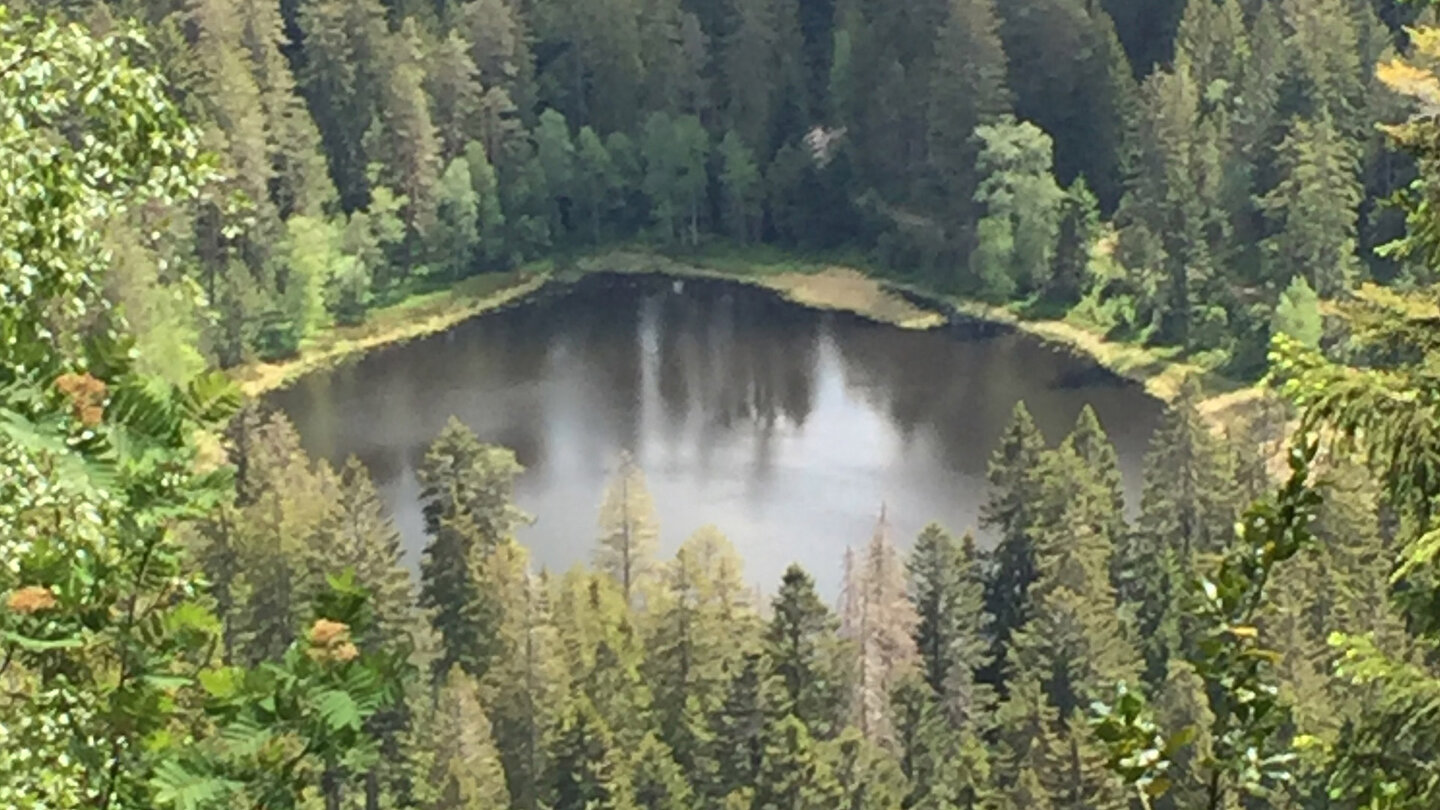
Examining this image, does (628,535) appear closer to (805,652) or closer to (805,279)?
(805,652)

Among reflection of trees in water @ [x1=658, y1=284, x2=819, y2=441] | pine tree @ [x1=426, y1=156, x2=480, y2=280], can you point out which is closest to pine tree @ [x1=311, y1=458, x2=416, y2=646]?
reflection of trees in water @ [x1=658, y1=284, x2=819, y2=441]

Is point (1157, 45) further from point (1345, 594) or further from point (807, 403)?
point (1345, 594)

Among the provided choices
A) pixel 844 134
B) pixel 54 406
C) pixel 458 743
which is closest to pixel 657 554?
pixel 458 743

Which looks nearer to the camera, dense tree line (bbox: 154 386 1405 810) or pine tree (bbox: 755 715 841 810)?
pine tree (bbox: 755 715 841 810)

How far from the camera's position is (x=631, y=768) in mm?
38438

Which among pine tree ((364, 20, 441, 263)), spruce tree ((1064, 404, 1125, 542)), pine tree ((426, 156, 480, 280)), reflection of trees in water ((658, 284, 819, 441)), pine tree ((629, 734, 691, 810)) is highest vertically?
pine tree ((364, 20, 441, 263))

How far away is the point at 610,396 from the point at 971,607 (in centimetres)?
3537

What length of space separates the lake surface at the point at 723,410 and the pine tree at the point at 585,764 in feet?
67.3

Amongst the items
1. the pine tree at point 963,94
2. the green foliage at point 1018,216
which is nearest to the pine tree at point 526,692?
the green foliage at point 1018,216

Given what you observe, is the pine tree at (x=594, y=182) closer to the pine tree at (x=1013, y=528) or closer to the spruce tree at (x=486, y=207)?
the spruce tree at (x=486, y=207)

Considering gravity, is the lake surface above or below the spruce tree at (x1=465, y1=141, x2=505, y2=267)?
below

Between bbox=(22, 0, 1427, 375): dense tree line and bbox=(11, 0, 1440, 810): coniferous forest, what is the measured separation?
255 mm

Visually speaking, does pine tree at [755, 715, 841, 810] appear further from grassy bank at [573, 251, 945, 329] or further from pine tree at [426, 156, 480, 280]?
pine tree at [426, 156, 480, 280]

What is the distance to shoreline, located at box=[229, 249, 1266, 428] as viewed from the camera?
80.2m
